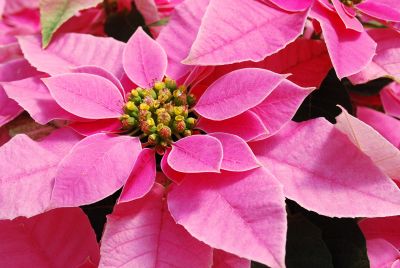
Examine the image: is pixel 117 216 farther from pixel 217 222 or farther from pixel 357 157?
pixel 357 157

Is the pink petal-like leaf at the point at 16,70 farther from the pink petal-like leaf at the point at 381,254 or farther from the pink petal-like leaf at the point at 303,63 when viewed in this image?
the pink petal-like leaf at the point at 381,254

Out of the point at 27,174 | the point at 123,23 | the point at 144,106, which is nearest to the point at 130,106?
the point at 144,106

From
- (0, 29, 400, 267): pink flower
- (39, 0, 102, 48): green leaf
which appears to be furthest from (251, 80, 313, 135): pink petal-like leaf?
(39, 0, 102, 48): green leaf

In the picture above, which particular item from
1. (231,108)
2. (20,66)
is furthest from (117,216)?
(20,66)

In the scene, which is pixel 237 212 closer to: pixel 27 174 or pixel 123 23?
pixel 27 174

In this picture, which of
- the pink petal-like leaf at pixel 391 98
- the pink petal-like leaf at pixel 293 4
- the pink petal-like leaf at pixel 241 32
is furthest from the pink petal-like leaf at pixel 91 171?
the pink petal-like leaf at pixel 391 98
